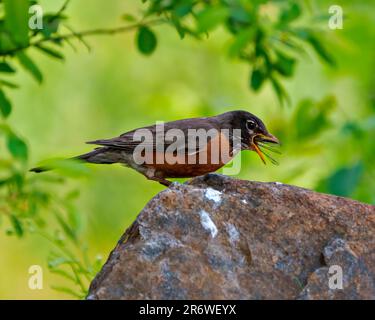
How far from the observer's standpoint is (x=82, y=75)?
14289 millimetres

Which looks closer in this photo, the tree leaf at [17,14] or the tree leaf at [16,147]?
the tree leaf at [17,14]

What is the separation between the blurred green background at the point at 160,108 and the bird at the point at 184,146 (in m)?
1.28

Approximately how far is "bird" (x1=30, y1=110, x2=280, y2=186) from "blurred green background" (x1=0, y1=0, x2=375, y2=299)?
128 centimetres

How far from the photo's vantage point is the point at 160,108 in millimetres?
10180

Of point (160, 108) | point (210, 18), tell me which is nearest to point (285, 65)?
point (210, 18)

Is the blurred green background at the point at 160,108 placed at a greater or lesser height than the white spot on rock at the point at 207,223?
greater

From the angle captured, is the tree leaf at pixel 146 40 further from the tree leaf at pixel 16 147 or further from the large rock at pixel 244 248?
the large rock at pixel 244 248

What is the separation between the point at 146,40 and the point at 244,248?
301 cm

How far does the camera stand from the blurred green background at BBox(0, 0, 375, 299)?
9422 mm

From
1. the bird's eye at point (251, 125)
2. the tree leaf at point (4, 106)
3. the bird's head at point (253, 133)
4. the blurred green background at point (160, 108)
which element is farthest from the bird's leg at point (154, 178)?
the blurred green background at point (160, 108)

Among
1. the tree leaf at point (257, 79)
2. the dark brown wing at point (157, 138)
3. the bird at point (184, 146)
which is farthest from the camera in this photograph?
the tree leaf at point (257, 79)

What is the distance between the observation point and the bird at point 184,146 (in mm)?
7125
